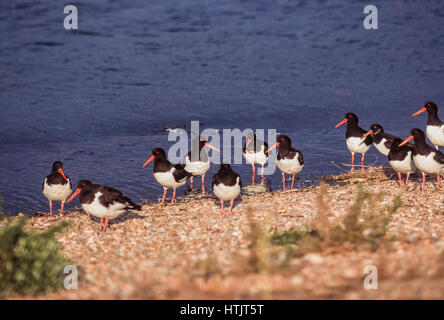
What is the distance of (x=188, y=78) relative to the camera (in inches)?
866

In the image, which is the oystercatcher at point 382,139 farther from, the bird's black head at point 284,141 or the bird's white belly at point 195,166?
A: the bird's white belly at point 195,166

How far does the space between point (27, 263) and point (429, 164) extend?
7.55 meters

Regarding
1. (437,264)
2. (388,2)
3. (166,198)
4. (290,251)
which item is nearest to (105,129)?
(166,198)

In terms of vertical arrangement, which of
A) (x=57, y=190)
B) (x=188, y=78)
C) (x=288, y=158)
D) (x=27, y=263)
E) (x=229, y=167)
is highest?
(x=188, y=78)

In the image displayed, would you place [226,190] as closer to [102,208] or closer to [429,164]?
[102,208]

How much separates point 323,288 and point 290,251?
33.1 inches

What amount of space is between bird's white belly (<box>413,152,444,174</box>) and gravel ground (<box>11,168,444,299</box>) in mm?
442

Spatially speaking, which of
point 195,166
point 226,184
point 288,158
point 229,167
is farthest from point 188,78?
point 226,184

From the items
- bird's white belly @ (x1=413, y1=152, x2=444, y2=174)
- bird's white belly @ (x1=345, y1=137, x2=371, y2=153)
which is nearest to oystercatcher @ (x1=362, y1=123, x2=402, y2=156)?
bird's white belly @ (x1=345, y1=137, x2=371, y2=153)

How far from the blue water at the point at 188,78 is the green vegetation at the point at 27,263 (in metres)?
4.97

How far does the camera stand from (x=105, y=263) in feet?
22.2

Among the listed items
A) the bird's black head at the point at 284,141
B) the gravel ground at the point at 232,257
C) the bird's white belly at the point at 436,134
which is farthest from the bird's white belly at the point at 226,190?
the bird's white belly at the point at 436,134

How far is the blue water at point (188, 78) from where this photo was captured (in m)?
14.3

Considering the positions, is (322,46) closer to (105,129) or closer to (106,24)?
(106,24)
